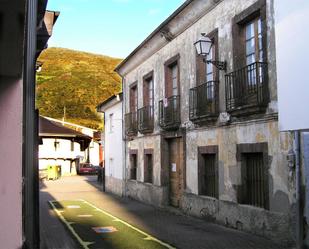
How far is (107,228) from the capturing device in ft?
40.8

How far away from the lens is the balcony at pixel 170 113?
1558cm

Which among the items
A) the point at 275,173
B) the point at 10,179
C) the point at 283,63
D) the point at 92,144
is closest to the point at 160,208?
the point at 275,173

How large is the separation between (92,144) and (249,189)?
52685 millimetres

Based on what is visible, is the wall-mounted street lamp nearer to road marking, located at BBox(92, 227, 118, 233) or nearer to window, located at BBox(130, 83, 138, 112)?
road marking, located at BBox(92, 227, 118, 233)

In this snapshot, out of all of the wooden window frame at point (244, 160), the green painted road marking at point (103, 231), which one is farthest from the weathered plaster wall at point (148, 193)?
the wooden window frame at point (244, 160)

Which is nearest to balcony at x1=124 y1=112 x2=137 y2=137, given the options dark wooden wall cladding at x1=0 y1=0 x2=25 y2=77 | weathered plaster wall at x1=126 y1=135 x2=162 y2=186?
weathered plaster wall at x1=126 y1=135 x2=162 y2=186

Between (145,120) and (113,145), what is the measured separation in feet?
23.8

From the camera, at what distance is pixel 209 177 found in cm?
1345

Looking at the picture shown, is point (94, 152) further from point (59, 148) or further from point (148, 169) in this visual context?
point (148, 169)

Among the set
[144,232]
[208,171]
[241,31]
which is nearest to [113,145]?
[208,171]

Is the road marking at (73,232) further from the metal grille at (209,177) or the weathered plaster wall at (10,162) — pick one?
the weathered plaster wall at (10,162)

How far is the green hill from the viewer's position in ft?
302

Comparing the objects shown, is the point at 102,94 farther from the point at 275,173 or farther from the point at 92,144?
the point at 275,173

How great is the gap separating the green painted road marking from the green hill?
61530 mm
